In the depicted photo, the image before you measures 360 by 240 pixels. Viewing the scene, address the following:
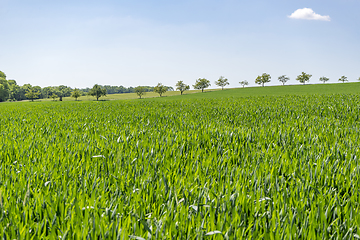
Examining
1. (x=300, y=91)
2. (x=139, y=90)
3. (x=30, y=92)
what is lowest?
(x=300, y=91)

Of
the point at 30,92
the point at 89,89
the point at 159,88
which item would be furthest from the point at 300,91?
the point at 30,92

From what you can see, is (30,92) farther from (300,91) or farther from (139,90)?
(300,91)

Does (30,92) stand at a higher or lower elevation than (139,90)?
higher

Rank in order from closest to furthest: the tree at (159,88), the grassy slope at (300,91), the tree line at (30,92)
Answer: the grassy slope at (300,91) → the tree line at (30,92) → the tree at (159,88)

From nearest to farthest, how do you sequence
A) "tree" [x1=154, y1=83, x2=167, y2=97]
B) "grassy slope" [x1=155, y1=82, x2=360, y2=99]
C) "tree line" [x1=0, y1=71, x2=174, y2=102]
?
1. "grassy slope" [x1=155, y1=82, x2=360, y2=99]
2. "tree line" [x1=0, y1=71, x2=174, y2=102]
3. "tree" [x1=154, y1=83, x2=167, y2=97]

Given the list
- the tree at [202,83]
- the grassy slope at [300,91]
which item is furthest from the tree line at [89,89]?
the grassy slope at [300,91]

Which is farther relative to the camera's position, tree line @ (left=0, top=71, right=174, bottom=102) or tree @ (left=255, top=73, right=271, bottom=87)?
tree @ (left=255, top=73, right=271, bottom=87)

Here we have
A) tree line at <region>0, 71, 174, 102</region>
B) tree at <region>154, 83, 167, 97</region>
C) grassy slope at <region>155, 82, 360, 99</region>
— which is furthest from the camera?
tree at <region>154, 83, 167, 97</region>

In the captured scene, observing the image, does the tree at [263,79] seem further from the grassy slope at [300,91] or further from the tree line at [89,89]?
the grassy slope at [300,91]

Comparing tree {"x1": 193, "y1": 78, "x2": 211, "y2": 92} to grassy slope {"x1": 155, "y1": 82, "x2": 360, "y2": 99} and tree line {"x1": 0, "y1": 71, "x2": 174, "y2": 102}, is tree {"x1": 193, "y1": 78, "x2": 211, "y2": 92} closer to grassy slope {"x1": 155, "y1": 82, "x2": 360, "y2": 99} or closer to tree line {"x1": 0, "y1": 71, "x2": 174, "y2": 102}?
tree line {"x1": 0, "y1": 71, "x2": 174, "y2": 102}

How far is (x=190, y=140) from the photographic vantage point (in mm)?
4422

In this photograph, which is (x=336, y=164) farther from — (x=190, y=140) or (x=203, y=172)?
(x=190, y=140)

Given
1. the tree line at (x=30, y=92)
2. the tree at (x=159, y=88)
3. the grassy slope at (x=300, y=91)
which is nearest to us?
the grassy slope at (x=300, y=91)

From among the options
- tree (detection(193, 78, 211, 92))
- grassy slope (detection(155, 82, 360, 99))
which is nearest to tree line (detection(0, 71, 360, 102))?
tree (detection(193, 78, 211, 92))
